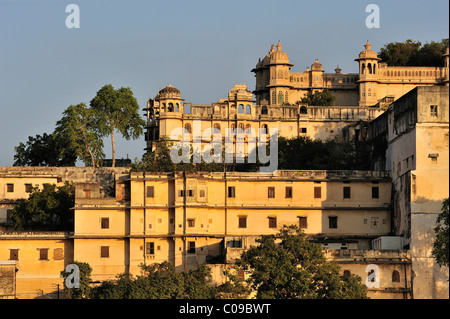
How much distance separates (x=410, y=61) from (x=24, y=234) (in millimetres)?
50424

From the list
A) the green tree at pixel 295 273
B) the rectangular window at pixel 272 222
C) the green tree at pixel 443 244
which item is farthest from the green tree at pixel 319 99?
the green tree at pixel 443 244

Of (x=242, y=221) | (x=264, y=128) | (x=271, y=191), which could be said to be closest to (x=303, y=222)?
(x=271, y=191)

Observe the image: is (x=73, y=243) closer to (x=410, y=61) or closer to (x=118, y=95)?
(x=118, y=95)

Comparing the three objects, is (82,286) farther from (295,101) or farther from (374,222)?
(295,101)

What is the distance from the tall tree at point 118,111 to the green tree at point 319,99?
1668 centimetres

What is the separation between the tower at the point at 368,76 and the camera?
126 m

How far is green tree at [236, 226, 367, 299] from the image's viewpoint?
8188 centimetres

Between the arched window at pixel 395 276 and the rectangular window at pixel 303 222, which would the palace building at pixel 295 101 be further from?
the arched window at pixel 395 276

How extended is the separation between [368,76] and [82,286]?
4627 centimetres

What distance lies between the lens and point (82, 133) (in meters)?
112

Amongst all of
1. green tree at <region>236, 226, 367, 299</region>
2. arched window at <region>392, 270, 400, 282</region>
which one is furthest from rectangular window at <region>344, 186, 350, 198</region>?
green tree at <region>236, 226, 367, 299</region>

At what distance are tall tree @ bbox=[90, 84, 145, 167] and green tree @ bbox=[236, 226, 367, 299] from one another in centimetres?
2984
